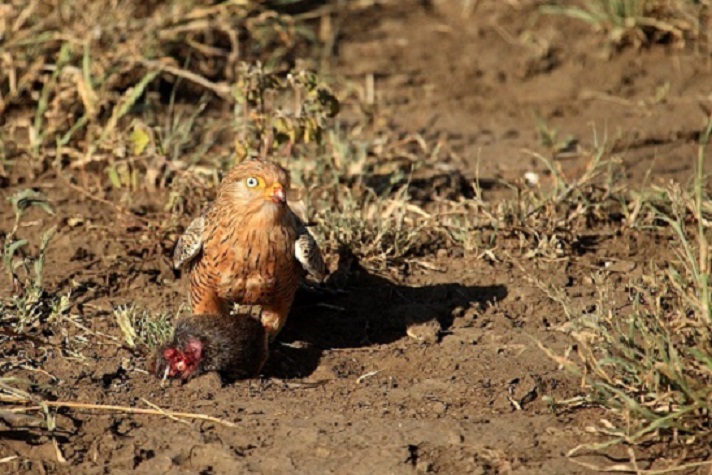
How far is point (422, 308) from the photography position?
7336 millimetres

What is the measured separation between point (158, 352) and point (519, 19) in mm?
6042

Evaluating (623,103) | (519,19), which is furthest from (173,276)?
(519,19)

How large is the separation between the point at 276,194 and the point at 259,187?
0.15 m

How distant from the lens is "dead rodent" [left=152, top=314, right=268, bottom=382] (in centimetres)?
636

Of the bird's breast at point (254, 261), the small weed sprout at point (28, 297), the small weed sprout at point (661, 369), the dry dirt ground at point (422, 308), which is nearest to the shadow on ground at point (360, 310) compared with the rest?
the dry dirt ground at point (422, 308)

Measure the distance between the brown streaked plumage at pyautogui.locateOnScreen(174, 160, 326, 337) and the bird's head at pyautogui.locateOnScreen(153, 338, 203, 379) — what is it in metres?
0.47

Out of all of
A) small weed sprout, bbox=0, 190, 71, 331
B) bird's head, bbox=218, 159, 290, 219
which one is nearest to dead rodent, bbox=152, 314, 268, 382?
bird's head, bbox=218, 159, 290, 219

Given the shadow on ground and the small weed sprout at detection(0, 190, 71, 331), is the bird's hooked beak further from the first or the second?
the small weed sprout at detection(0, 190, 71, 331)

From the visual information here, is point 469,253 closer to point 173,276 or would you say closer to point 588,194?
point 588,194

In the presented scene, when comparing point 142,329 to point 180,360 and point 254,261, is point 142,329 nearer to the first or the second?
point 180,360

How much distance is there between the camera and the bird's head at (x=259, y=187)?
6.63m

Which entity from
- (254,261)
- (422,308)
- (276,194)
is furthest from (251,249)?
(422,308)

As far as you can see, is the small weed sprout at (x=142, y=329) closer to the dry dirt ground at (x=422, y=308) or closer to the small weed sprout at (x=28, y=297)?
the dry dirt ground at (x=422, y=308)

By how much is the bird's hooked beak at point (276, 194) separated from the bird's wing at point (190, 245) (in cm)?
50
